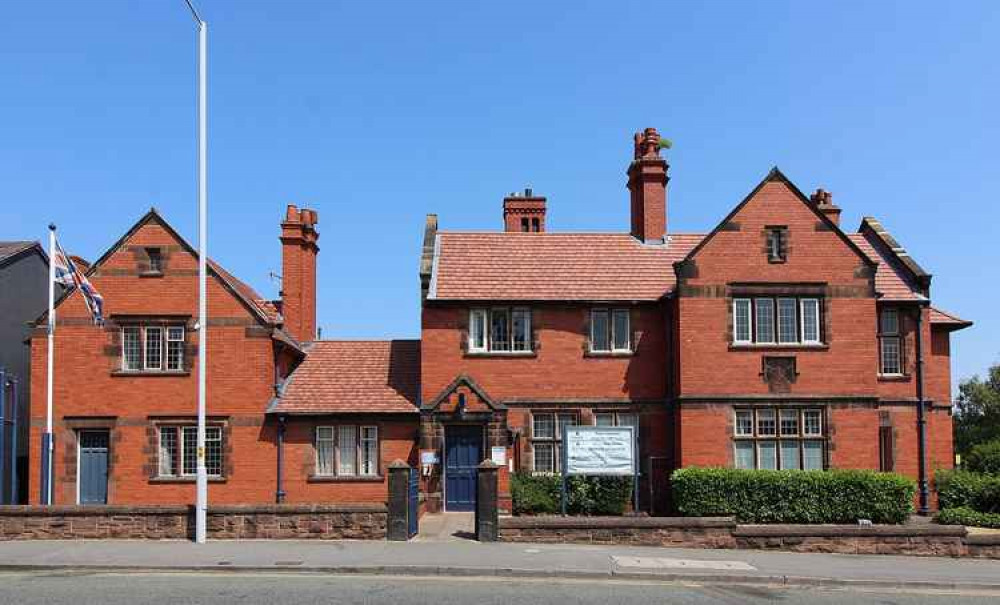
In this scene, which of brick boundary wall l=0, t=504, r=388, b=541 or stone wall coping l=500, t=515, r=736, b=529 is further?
brick boundary wall l=0, t=504, r=388, b=541

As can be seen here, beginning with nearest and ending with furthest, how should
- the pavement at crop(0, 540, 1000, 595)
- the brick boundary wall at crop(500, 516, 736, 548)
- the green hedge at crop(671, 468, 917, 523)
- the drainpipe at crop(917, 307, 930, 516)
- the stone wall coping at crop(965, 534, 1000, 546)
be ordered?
the pavement at crop(0, 540, 1000, 595) → the stone wall coping at crop(965, 534, 1000, 546) → the brick boundary wall at crop(500, 516, 736, 548) → the green hedge at crop(671, 468, 917, 523) → the drainpipe at crop(917, 307, 930, 516)

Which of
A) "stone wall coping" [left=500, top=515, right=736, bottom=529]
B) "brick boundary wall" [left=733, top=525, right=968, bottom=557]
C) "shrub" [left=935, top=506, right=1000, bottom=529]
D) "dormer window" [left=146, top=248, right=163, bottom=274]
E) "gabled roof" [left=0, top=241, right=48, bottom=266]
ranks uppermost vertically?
"gabled roof" [left=0, top=241, right=48, bottom=266]

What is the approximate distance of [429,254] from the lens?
28.6m

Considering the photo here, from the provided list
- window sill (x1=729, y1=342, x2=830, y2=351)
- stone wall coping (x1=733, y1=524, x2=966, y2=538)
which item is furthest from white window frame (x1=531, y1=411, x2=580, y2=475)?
stone wall coping (x1=733, y1=524, x2=966, y2=538)

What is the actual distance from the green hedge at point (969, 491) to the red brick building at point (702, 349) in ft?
5.96

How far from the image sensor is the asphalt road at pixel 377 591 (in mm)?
13562

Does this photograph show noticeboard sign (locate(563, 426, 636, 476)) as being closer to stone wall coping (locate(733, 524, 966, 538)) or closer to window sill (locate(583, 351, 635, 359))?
stone wall coping (locate(733, 524, 966, 538))

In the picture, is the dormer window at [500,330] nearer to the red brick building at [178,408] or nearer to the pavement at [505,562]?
the red brick building at [178,408]

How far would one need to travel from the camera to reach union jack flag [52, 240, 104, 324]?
Answer: 24438 mm

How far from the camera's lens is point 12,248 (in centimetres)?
3197

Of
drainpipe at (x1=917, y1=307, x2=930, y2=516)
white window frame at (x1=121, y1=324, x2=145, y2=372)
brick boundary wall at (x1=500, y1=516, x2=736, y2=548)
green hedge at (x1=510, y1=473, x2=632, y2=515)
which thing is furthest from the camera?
drainpipe at (x1=917, y1=307, x2=930, y2=516)

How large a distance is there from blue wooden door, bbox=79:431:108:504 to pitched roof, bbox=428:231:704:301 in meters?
10.1

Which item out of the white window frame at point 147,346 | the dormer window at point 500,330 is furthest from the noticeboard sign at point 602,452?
the white window frame at point 147,346

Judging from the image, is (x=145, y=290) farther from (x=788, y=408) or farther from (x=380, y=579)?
(x=788, y=408)
